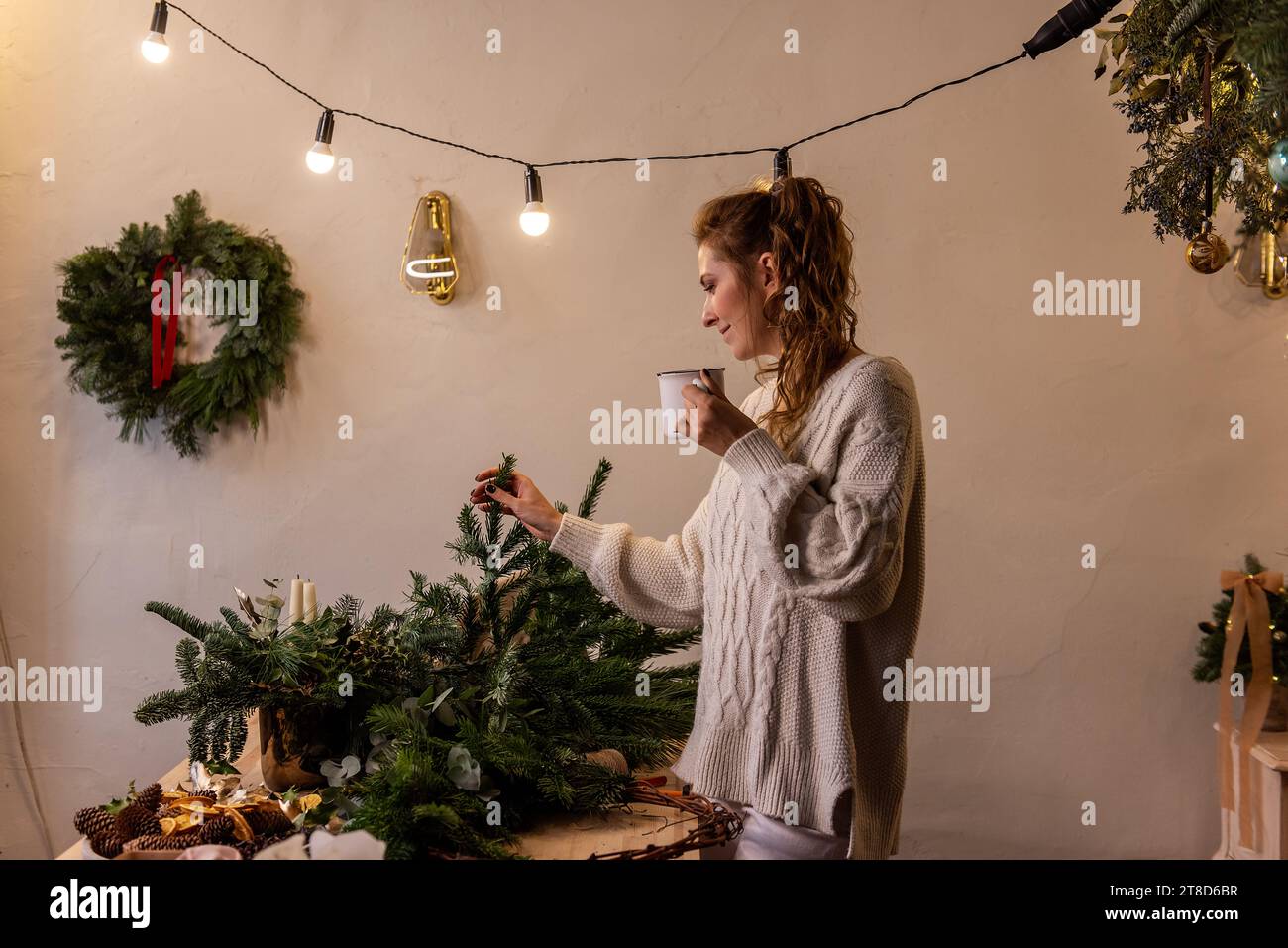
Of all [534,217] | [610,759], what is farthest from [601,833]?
[534,217]

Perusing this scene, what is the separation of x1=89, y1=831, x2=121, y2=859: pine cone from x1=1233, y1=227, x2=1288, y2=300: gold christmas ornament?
3.07 m

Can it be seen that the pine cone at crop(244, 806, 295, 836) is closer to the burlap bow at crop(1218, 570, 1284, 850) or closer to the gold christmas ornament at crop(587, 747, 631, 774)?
the gold christmas ornament at crop(587, 747, 631, 774)

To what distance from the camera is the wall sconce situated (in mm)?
3080

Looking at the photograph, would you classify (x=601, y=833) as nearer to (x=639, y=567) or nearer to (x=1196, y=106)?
(x=639, y=567)

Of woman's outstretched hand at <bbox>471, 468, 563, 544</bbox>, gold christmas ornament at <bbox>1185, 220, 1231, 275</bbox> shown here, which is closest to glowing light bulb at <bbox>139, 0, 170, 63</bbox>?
woman's outstretched hand at <bbox>471, 468, 563, 544</bbox>

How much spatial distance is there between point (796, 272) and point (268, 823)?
3.53 ft

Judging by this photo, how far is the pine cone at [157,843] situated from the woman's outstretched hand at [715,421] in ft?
2.80

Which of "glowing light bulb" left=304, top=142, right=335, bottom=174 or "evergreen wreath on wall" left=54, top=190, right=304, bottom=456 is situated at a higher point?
"glowing light bulb" left=304, top=142, right=335, bottom=174

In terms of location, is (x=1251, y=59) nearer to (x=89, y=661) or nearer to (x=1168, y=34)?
(x=1168, y=34)

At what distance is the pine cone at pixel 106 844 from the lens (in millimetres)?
1244

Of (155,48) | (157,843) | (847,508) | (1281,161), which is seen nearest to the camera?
(1281,161)

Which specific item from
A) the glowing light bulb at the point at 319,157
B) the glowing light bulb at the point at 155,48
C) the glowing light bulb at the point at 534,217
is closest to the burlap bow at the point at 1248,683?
the glowing light bulb at the point at 534,217

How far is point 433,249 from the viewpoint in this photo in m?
3.09
